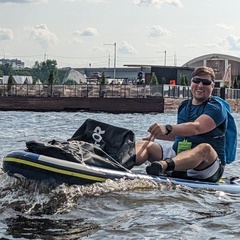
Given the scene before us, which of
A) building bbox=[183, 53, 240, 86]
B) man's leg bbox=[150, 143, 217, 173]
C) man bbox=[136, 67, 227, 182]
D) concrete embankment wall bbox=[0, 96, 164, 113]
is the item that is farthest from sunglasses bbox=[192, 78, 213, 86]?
building bbox=[183, 53, 240, 86]

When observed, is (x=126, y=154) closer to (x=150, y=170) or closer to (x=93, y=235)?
(x=150, y=170)

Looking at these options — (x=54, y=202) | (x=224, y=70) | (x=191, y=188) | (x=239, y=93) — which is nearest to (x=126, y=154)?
(x=191, y=188)

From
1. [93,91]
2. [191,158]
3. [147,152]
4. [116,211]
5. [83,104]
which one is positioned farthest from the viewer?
[93,91]

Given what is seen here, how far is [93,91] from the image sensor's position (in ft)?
148

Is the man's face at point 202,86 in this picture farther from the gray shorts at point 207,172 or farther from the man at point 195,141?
the gray shorts at point 207,172

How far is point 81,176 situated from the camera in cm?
665

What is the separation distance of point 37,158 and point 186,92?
41.4 meters

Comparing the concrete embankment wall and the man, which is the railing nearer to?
the concrete embankment wall

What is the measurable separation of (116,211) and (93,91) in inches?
1532

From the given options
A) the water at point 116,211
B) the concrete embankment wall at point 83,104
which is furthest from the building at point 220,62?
the water at point 116,211

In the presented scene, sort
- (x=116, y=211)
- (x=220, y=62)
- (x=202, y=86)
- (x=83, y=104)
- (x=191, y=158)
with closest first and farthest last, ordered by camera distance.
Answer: (x=116, y=211) → (x=191, y=158) → (x=202, y=86) → (x=83, y=104) → (x=220, y=62)

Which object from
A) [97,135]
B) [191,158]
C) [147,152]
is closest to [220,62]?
[147,152]

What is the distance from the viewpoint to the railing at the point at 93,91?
146ft

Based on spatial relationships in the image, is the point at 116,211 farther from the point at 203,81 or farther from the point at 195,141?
the point at 203,81
